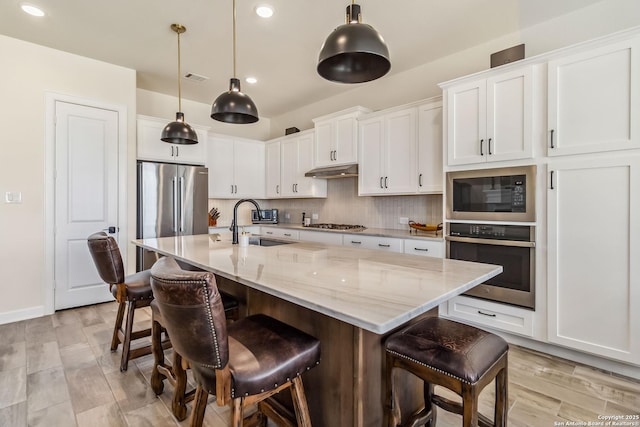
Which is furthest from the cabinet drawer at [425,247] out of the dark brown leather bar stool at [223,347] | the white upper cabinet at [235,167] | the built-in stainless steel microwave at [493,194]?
the white upper cabinet at [235,167]

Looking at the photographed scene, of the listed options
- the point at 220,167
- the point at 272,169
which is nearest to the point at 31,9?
the point at 220,167

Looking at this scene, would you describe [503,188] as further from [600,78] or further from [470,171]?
[600,78]

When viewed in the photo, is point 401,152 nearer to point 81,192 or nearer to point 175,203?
point 175,203

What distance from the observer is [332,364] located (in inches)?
54.2

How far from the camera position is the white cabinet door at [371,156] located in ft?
12.6

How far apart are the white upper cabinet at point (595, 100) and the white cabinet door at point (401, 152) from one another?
1.32m

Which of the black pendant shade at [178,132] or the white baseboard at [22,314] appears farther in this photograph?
the white baseboard at [22,314]

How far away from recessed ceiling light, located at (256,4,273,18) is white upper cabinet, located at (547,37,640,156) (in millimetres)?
2314

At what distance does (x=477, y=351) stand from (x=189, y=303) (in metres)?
1.09

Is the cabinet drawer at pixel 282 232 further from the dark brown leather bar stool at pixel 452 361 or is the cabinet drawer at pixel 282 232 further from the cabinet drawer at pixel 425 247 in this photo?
the dark brown leather bar stool at pixel 452 361

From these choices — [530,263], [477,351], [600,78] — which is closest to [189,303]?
[477,351]

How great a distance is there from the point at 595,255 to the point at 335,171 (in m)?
2.82

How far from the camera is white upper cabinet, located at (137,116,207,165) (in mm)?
4090

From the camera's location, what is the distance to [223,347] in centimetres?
106
